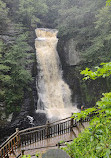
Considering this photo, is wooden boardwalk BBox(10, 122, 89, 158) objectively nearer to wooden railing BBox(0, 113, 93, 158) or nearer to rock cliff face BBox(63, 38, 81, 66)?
wooden railing BBox(0, 113, 93, 158)

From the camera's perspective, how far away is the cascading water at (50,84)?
1329cm

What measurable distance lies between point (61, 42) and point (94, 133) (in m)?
15.1

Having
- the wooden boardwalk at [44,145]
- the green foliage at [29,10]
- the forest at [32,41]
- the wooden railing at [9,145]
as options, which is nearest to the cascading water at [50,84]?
the forest at [32,41]

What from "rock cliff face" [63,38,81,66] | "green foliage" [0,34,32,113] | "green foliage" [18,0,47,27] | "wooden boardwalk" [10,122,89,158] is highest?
"green foliage" [18,0,47,27]

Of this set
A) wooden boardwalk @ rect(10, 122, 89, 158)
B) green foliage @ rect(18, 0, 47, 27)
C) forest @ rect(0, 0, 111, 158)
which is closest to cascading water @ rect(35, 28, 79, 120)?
forest @ rect(0, 0, 111, 158)

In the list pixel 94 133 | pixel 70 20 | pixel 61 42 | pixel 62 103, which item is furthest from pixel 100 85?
pixel 94 133

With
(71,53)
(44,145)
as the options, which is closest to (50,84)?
(71,53)

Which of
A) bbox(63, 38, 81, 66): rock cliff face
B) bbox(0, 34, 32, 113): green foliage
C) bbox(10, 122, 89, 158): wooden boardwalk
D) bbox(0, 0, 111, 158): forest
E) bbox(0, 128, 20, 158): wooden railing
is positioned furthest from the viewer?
bbox(63, 38, 81, 66): rock cliff face

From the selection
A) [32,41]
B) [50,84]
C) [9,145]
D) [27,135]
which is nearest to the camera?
[9,145]

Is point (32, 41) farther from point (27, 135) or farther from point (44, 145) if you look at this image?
point (44, 145)

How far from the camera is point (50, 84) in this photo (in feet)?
46.3

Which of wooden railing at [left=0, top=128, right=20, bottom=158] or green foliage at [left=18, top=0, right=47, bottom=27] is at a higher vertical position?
green foliage at [left=18, top=0, right=47, bottom=27]

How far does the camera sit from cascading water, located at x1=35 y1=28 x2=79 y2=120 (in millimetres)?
13289

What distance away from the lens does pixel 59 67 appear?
15148 millimetres
